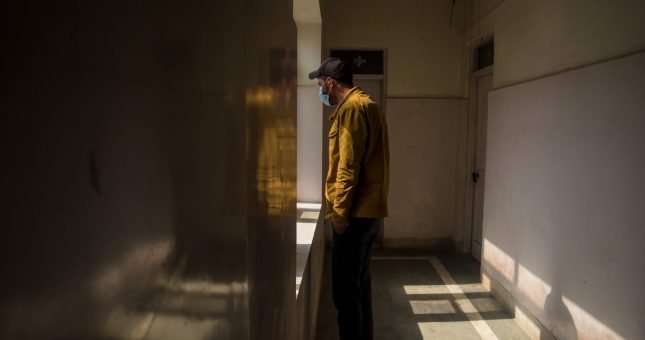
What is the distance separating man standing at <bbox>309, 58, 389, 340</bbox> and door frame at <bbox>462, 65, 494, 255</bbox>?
285 centimetres

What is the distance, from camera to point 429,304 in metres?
3.40

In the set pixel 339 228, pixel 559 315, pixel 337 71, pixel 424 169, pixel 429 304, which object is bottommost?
pixel 429 304

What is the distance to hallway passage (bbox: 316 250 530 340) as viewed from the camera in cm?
291

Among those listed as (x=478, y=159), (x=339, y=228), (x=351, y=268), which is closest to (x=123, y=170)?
(x=339, y=228)

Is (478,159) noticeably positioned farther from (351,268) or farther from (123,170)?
(123,170)

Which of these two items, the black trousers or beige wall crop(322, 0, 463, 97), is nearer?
the black trousers

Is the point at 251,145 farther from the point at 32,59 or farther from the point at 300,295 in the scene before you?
the point at 300,295

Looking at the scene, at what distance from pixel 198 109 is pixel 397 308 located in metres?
3.23

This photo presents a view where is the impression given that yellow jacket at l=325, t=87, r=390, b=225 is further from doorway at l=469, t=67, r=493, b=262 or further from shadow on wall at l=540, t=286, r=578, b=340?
doorway at l=469, t=67, r=493, b=262

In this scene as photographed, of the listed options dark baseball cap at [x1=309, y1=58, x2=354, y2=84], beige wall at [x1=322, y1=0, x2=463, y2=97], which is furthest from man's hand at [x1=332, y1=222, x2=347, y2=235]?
beige wall at [x1=322, y1=0, x2=463, y2=97]

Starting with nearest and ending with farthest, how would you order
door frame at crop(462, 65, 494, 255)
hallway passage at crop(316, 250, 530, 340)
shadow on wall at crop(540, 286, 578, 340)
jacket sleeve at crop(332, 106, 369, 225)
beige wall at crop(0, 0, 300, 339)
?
beige wall at crop(0, 0, 300, 339) < jacket sleeve at crop(332, 106, 369, 225) < shadow on wall at crop(540, 286, 578, 340) < hallway passage at crop(316, 250, 530, 340) < door frame at crop(462, 65, 494, 255)

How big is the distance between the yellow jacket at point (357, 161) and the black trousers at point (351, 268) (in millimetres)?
102

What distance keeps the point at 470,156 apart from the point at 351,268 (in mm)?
3036

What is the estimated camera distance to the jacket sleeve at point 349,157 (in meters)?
2.01
